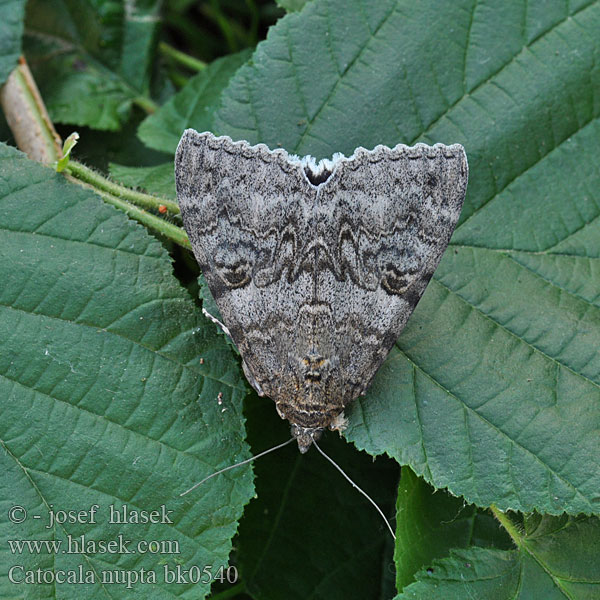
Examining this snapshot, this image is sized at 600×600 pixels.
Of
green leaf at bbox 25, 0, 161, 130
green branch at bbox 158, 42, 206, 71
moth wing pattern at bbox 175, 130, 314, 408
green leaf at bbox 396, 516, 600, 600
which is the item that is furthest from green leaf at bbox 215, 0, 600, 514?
green branch at bbox 158, 42, 206, 71

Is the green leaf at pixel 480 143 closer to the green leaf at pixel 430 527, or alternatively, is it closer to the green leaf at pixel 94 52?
the green leaf at pixel 430 527

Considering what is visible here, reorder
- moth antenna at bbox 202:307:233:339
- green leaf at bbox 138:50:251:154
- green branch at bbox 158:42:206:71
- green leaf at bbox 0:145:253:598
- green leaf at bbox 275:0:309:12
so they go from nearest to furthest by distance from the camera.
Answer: green leaf at bbox 0:145:253:598 → moth antenna at bbox 202:307:233:339 → green leaf at bbox 275:0:309:12 → green leaf at bbox 138:50:251:154 → green branch at bbox 158:42:206:71

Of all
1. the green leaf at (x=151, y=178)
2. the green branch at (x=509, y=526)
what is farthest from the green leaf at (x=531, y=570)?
the green leaf at (x=151, y=178)


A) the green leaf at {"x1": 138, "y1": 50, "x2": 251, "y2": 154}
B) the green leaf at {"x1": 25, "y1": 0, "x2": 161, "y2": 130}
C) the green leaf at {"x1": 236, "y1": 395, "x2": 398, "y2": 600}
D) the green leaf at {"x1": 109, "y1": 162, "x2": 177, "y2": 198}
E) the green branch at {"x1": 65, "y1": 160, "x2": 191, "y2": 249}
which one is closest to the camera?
the green branch at {"x1": 65, "y1": 160, "x2": 191, "y2": 249}

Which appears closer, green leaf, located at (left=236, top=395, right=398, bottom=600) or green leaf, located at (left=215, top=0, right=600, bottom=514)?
green leaf, located at (left=215, top=0, right=600, bottom=514)


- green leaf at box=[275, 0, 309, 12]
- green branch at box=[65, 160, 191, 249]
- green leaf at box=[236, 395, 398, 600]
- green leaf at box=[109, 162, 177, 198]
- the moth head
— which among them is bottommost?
green leaf at box=[236, 395, 398, 600]

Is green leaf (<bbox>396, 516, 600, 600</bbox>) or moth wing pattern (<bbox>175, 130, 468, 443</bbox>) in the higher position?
moth wing pattern (<bbox>175, 130, 468, 443</bbox>)

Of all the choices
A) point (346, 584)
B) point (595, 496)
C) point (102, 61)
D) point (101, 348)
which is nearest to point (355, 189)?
point (101, 348)

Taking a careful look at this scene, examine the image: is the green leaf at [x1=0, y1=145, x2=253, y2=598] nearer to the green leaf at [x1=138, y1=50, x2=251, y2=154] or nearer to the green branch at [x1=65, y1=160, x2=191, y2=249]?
the green branch at [x1=65, y1=160, x2=191, y2=249]
